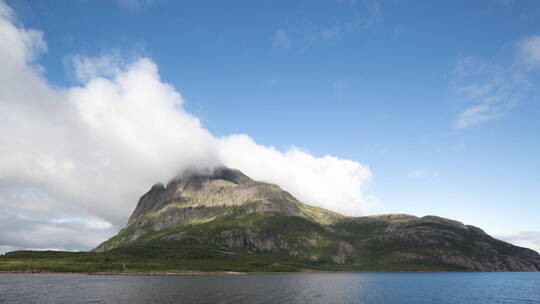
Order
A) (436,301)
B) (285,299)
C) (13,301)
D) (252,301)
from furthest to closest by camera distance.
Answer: (436,301), (285,299), (252,301), (13,301)

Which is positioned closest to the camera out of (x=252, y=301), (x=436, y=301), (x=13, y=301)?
(x=13, y=301)

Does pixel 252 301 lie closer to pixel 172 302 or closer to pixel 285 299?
pixel 285 299

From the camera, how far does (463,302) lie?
131 meters

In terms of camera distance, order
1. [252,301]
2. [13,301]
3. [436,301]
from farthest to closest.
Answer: [436,301] < [252,301] < [13,301]

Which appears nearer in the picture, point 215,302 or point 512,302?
point 215,302

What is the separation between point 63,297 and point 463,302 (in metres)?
147

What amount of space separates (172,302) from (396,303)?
76840 mm

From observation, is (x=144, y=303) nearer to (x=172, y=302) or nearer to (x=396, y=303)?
(x=172, y=302)

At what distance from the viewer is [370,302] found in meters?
120

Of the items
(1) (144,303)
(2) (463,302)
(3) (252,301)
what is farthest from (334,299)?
(1) (144,303)

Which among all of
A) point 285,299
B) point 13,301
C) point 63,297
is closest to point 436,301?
point 285,299

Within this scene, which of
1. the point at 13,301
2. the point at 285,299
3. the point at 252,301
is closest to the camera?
the point at 13,301

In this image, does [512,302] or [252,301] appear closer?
[252,301]

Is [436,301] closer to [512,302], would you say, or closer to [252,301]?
[512,302]
